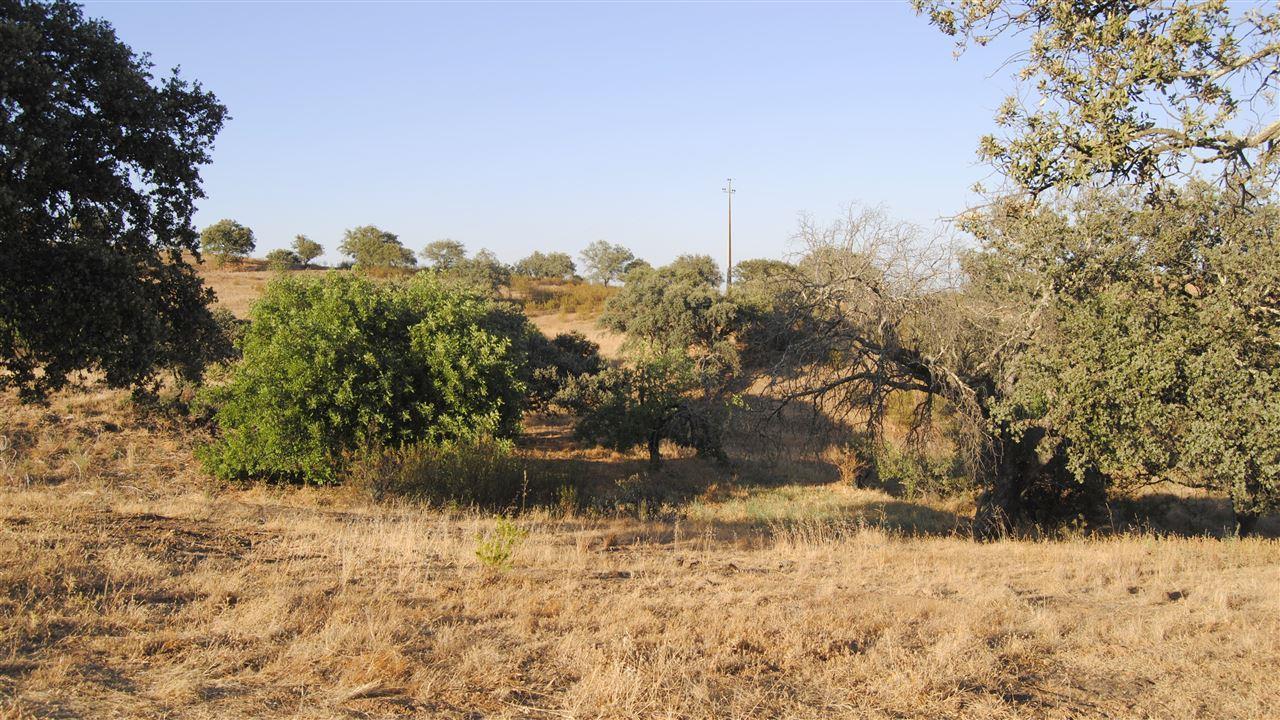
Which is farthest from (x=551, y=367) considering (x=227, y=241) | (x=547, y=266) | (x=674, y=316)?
(x=547, y=266)

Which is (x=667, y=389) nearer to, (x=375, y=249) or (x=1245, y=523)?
(x=1245, y=523)

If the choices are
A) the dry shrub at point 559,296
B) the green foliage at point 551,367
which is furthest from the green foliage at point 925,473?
the dry shrub at point 559,296

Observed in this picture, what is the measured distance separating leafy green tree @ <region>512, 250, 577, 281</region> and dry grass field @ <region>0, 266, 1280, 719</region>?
64110 millimetres

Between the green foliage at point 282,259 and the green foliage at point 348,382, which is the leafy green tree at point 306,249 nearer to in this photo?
the green foliage at point 282,259

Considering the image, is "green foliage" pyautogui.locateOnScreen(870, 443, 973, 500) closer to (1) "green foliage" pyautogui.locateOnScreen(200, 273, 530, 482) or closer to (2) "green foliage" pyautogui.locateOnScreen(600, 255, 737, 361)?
(1) "green foliage" pyautogui.locateOnScreen(200, 273, 530, 482)

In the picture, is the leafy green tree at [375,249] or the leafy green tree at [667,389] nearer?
the leafy green tree at [667,389]

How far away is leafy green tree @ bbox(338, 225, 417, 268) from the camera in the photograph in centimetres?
5497

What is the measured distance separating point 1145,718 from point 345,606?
5.48 meters

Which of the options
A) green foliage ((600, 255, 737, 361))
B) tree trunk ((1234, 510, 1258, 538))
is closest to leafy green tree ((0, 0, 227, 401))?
tree trunk ((1234, 510, 1258, 538))

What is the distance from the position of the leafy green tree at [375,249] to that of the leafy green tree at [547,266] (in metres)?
15.7

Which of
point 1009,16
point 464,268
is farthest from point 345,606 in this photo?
point 464,268

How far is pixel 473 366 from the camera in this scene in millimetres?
15719

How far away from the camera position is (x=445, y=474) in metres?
13.8

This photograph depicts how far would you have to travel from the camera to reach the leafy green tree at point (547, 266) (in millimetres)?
74806
